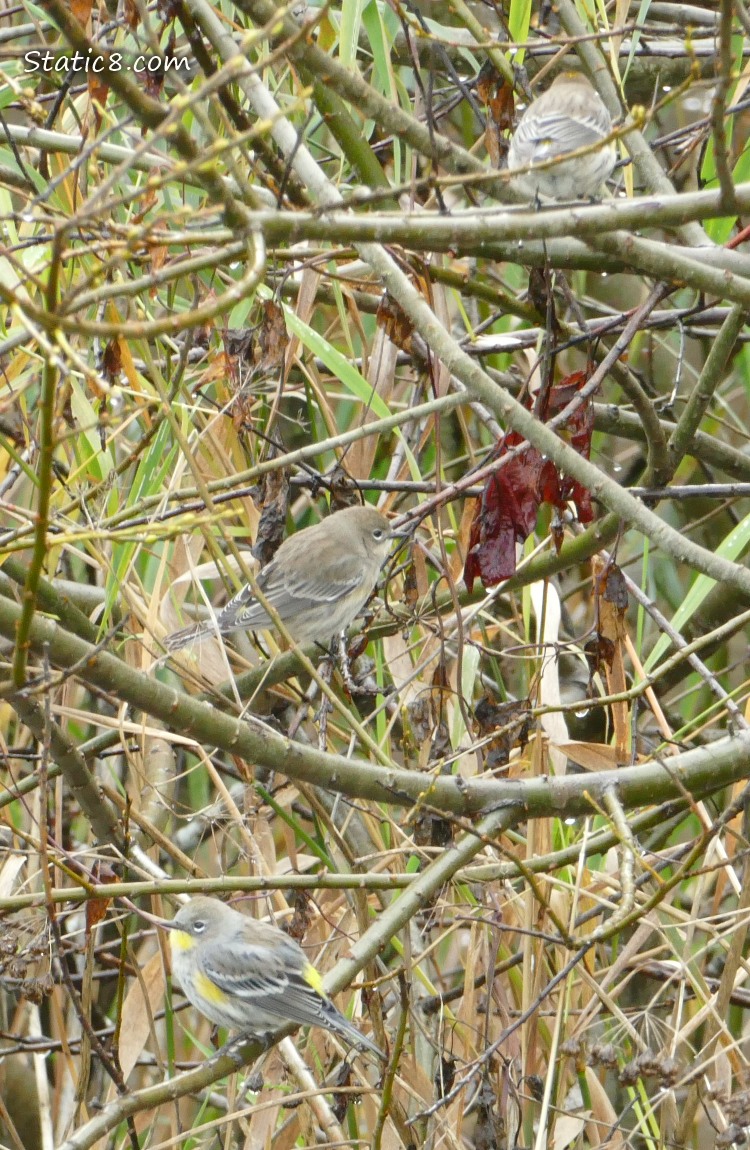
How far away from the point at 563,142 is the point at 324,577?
1874mm

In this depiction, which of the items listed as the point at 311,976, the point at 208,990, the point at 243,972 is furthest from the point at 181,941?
the point at 311,976

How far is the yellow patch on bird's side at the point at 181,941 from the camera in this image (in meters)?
3.74

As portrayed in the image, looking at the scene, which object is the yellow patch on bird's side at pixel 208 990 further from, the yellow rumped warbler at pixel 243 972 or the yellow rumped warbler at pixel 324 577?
the yellow rumped warbler at pixel 324 577

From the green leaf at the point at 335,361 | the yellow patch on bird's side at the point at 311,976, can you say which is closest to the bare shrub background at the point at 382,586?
the green leaf at the point at 335,361

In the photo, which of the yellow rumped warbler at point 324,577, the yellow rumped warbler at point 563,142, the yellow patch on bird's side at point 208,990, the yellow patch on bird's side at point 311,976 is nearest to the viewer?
the yellow rumped warbler at point 563,142

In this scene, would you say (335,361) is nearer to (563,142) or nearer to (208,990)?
(563,142)

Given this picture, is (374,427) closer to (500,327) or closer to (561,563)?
(561,563)

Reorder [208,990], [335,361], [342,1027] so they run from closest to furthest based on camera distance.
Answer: [342,1027] < [335,361] < [208,990]

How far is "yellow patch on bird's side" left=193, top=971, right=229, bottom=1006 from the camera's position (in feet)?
11.8

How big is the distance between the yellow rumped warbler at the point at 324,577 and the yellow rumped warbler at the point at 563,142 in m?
1.23

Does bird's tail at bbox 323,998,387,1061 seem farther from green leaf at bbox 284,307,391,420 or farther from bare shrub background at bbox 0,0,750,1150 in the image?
green leaf at bbox 284,307,391,420

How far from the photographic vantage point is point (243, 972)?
3525mm

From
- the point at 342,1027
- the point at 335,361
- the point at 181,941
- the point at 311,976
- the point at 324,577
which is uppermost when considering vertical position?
the point at 335,361

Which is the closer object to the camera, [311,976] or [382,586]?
[311,976]
